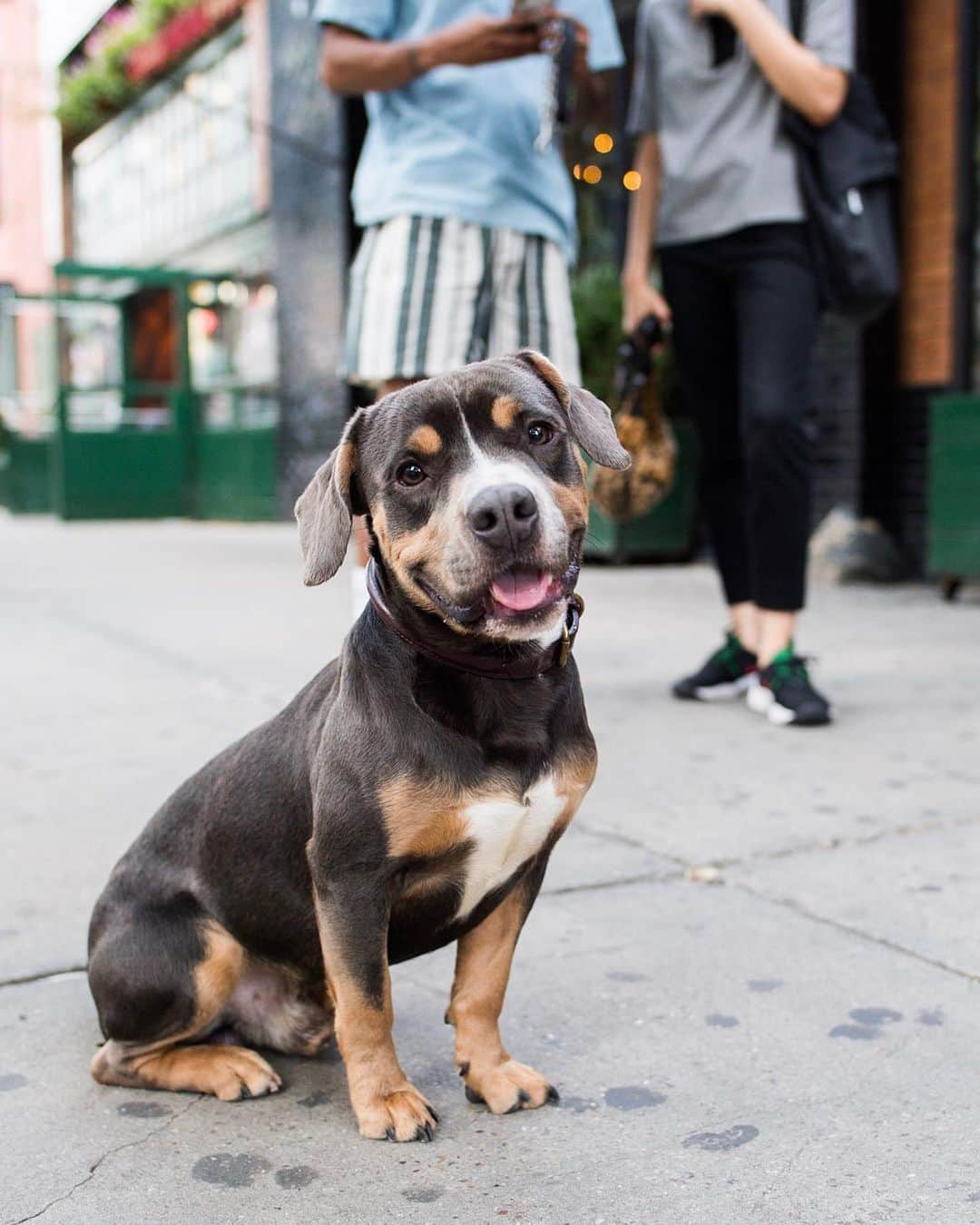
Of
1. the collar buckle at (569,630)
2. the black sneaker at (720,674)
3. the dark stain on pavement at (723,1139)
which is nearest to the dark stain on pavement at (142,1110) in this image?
the dark stain on pavement at (723,1139)

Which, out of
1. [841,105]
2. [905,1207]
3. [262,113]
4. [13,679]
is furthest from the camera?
[262,113]

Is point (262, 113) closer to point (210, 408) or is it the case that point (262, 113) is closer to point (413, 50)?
point (210, 408)

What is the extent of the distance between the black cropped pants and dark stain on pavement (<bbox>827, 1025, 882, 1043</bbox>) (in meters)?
2.29

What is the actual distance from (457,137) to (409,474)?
2204mm

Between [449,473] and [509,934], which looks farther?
[509,934]

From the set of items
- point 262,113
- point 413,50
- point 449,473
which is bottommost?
point 449,473

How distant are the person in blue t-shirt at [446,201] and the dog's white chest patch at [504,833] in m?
2.06

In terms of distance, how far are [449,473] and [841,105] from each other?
9.75ft

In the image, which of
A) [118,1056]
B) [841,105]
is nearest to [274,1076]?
[118,1056]

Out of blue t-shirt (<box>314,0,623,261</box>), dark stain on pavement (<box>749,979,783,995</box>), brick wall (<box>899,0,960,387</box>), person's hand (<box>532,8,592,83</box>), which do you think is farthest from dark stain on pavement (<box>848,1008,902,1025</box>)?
brick wall (<box>899,0,960,387</box>)

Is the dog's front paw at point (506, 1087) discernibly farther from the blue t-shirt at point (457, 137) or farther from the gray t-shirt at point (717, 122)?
the gray t-shirt at point (717, 122)

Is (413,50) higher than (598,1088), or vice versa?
(413,50)

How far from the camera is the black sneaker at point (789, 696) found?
4.36m

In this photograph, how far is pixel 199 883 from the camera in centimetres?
219
